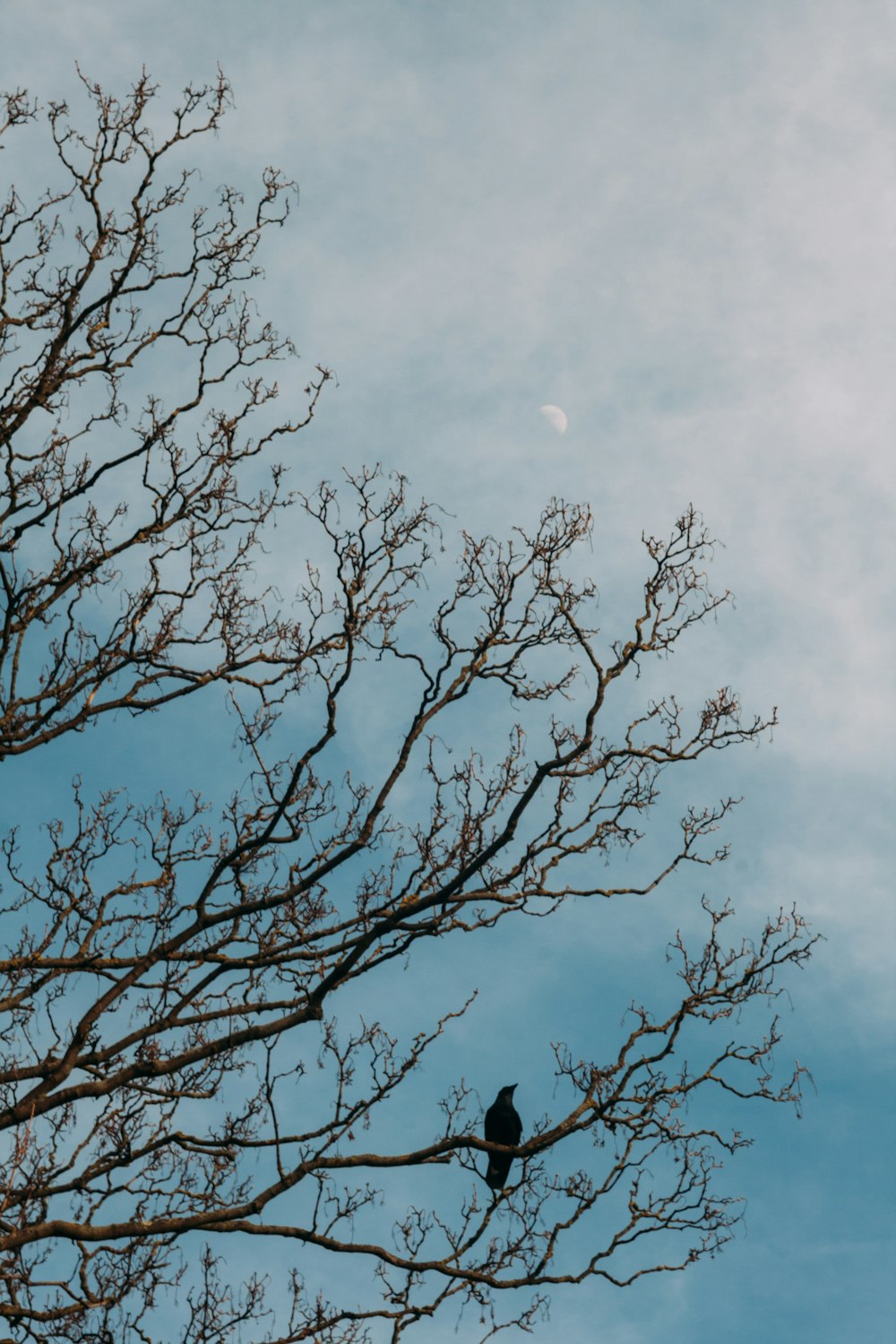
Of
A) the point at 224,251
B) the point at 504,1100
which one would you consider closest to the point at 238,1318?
the point at 504,1100

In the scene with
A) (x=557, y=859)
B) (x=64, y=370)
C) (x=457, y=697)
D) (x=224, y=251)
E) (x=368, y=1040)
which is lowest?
(x=368, y=1040)

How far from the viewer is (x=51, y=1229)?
9398 mm

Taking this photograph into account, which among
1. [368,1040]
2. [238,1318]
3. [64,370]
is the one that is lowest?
[238,1318]

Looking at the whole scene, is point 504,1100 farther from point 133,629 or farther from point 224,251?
point 224,251

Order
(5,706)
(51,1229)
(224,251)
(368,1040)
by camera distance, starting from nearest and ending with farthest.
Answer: (51,1229) → (368,1040) → (5,706) → (224,251)

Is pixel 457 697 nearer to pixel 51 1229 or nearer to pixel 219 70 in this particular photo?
pixel 51 1229

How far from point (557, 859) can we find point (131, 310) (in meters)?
6.02

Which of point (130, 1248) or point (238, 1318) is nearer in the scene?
point (130, 1248)

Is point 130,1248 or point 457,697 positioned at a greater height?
point 457,697

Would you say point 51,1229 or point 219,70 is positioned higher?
point 219,70

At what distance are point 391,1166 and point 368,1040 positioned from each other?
92 centimetres

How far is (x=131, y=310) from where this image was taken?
12.5 m

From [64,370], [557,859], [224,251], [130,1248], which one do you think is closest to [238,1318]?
[130,1248]

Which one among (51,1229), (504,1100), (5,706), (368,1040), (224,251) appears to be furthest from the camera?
(224,251)
